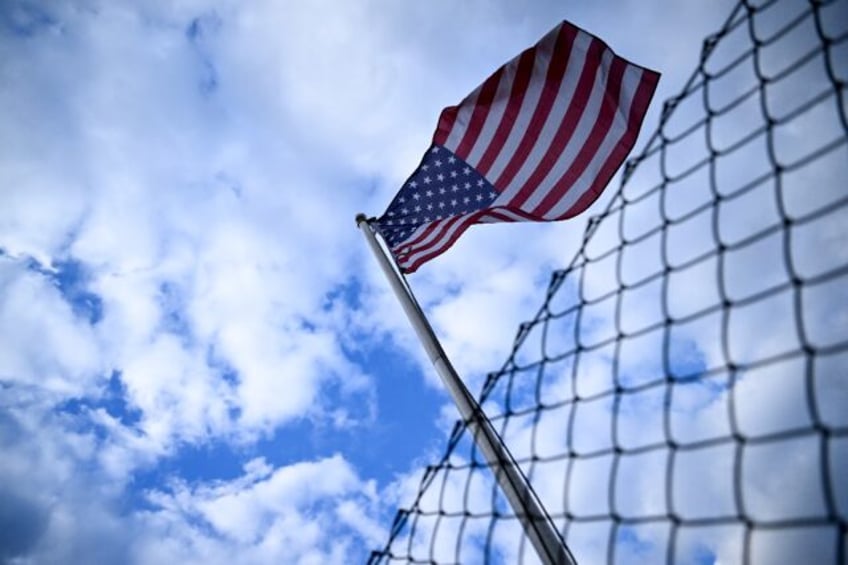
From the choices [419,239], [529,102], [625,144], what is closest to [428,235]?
[419,239]

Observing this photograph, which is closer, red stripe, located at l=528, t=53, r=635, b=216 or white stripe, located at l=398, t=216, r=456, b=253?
red stripe, located at l=528, t=53, r=635, b=216

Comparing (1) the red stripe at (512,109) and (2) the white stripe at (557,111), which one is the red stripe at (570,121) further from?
(1) the red stripe at (512,109)

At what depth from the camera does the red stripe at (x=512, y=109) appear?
184 inches

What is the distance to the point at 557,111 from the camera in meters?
4.65

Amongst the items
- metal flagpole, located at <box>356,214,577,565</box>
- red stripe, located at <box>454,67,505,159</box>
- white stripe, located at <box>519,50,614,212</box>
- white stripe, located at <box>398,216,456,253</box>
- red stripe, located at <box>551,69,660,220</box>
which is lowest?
metal flagpole, located at <box>356,214,577,565</box>

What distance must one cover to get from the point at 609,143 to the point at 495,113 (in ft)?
3.34

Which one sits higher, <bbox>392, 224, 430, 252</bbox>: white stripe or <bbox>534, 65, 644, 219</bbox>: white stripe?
<bbox>392, 224, 430, 252</bbox>: white stripe

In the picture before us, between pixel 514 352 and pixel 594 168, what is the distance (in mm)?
2388

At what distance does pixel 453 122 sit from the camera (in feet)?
16.5

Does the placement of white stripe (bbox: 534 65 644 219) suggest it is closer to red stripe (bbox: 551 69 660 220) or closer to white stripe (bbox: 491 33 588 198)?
red stripe (bbox: 551 69 660 220)

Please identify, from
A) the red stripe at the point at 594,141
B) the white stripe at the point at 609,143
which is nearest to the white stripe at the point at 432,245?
the red stripe at the point at 594,141

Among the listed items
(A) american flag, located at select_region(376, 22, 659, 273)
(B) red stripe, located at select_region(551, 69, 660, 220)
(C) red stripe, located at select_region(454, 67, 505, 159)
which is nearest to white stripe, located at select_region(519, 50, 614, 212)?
(A) american flag, located at select_region(376, 22, 659, 273)

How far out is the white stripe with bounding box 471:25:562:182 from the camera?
4633mm

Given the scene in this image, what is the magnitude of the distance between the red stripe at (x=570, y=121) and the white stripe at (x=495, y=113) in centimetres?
51
